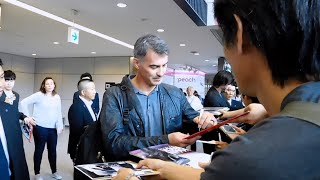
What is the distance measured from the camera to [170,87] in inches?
65.7

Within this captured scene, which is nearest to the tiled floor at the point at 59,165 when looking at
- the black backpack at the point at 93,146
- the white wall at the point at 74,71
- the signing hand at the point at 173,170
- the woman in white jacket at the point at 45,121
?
the woman in white jacket at the point at 45,121

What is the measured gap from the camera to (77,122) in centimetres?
389

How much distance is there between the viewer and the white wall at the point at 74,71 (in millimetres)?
11336

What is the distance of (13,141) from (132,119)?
3.45 feet

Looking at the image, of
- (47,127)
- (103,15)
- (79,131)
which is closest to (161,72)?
(79,131)

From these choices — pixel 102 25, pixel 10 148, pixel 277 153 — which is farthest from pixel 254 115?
pixel 102 25

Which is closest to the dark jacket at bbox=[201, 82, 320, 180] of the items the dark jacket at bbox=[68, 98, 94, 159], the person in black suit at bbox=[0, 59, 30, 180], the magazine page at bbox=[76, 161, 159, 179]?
the magazine page at bbox=[76, 161, 159, 179]

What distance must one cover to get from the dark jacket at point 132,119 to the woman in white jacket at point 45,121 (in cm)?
342

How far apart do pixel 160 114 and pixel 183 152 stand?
0.40m

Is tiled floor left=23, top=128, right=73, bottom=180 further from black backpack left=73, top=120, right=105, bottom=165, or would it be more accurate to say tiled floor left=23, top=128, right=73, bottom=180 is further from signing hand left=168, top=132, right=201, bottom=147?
signing hand left=168, top=132, right=201, bottom=147

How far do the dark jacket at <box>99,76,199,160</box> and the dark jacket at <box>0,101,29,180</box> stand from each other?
938 millimetres

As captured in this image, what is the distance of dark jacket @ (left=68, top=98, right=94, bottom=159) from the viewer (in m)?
3.88

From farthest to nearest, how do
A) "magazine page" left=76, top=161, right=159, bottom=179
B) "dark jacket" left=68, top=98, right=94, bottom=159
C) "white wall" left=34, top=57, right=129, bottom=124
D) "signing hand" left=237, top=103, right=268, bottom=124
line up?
"white wall" left=34, top=57, right=129, bottom=124 → "dark jacket" left=68, top=98, right=94, bottom=159 → "signing hand" left=237, top=103, right=268, bottom=124 → "magazine page" left=76, top=161, right=159, bottom=179

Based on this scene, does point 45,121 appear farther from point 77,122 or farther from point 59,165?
point 59,165
